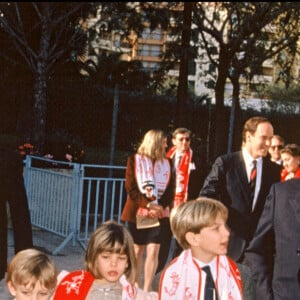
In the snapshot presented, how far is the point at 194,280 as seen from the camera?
3.95 m

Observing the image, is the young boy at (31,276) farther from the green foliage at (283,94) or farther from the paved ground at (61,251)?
the green foliage at (283,94)

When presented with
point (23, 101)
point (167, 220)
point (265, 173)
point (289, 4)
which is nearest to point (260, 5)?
point (289, 4)

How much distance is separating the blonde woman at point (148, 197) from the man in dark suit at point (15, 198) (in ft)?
13.9

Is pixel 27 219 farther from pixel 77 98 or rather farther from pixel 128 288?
pixel 77 98

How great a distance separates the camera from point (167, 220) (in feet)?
29.1

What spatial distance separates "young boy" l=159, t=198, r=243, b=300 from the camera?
394 cm

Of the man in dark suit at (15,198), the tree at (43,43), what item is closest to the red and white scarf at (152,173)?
the man in dark suit at (15,198)

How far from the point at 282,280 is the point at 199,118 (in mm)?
24363

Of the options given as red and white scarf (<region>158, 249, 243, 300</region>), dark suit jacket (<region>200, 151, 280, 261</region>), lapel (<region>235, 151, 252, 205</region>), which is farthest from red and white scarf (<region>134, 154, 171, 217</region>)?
red and white scarf (<region>158, 249, 243, 300</region>)

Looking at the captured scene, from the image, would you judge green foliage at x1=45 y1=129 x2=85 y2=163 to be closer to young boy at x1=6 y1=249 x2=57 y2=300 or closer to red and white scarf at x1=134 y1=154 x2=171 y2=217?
red and white scarf at x1=134 y1=154 x2=171 y2=217

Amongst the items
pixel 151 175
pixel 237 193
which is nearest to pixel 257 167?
pixel 237 193

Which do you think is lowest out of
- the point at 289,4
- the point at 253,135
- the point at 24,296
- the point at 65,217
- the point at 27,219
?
the point at 65,217

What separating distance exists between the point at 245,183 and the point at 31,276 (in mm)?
2962

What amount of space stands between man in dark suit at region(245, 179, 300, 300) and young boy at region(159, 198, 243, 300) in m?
0.19
